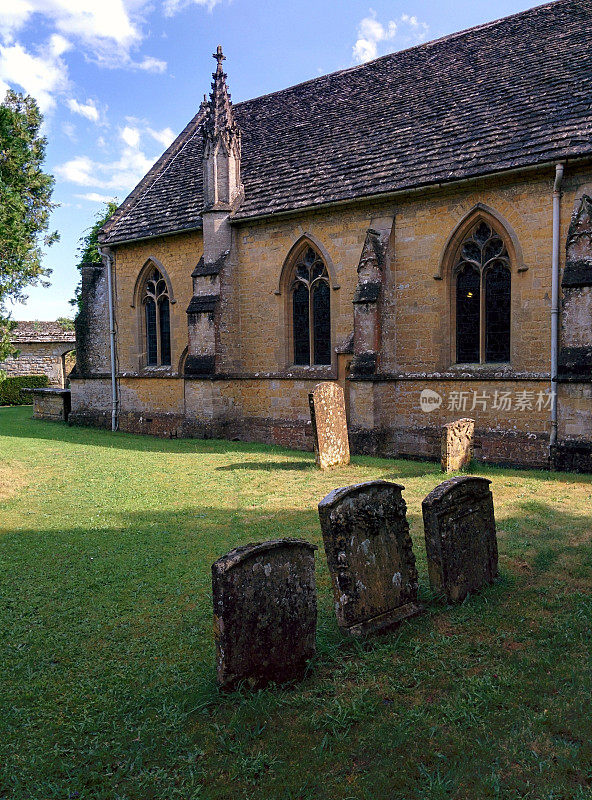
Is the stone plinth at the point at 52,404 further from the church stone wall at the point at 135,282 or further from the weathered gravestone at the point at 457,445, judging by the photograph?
the weathered gravestone at the point at 457,445

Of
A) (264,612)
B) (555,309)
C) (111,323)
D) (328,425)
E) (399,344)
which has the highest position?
(111,323)

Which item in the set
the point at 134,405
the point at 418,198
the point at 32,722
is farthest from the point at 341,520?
the point at 134,405

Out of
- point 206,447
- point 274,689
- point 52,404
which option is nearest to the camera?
point 274,689

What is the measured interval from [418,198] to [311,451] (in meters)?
6.74

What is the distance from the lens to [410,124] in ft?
52.8

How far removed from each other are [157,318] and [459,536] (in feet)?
54.4

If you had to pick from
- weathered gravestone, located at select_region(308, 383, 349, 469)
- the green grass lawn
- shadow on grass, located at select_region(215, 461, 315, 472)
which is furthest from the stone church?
the green grass lawn

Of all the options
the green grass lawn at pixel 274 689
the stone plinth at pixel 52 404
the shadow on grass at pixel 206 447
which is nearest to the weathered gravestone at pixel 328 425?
the shadow on grass at pixel 206 447

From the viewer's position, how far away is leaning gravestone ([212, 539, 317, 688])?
4.00 metres

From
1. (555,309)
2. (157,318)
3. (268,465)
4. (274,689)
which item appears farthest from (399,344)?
(274,689)

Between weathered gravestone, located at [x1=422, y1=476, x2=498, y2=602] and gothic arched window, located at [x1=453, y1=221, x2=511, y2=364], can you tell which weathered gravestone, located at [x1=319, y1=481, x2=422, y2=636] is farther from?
gothic arched window, located at [x1=453, y1=221, x2=511, y2=364]

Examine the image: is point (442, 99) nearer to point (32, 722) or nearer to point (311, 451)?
point (311, 451)

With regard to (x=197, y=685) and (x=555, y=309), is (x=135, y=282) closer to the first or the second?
(x=555, y=309)

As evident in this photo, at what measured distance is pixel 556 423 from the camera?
12258 mm
